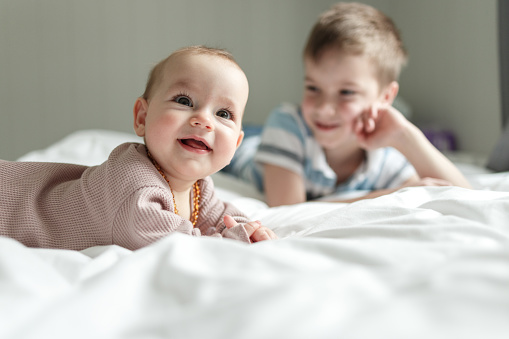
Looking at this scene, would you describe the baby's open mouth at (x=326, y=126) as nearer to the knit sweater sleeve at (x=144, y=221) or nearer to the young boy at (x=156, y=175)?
the young boy at (x=156, y=175)

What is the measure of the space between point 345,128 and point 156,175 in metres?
0.80

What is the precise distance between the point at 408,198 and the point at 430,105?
228 centimetres

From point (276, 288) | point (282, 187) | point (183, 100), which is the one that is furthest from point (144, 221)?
point (282, 187)

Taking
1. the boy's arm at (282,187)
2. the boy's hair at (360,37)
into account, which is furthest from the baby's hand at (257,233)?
the boy's hair at (360,37)

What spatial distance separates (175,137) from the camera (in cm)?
75

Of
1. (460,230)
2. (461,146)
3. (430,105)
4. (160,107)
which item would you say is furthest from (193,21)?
(460,230)

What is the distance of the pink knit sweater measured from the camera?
703mm

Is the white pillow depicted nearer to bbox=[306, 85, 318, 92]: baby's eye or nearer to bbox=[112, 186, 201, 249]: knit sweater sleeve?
bbox=[306, 85, 318, 92]: baby's eye

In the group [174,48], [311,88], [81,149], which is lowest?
[81,149]

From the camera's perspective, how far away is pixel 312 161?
150cm

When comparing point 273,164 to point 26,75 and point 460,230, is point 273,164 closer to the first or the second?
point 460,230

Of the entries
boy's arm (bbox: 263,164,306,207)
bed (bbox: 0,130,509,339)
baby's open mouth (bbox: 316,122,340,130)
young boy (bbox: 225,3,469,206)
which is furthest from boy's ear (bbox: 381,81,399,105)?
bed (bbox: 0,130,509,339)

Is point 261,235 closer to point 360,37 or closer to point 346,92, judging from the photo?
point 346,92

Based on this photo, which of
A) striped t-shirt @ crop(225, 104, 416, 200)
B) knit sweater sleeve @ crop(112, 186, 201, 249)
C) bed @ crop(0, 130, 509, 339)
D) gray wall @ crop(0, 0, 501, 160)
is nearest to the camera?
bed @ crop(0, 130, 509, 339)
